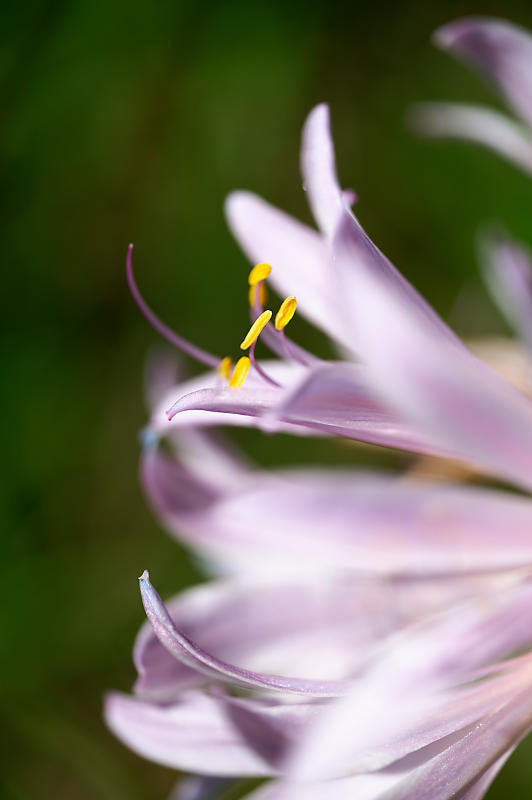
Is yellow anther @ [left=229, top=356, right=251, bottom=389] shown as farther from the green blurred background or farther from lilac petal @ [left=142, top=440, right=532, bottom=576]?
the green blurred background

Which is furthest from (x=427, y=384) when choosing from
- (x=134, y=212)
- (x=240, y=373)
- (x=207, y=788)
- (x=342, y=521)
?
(x=134, y=212)

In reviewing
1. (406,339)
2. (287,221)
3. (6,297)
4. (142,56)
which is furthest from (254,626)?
(142,56)

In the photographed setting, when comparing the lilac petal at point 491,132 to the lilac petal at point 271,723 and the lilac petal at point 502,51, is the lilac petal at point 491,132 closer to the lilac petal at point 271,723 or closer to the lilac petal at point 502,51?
the lilac petal at point 502,51

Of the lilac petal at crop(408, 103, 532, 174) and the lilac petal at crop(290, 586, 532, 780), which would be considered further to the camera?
the lilac petal at crop(408, 103, 532, 174)

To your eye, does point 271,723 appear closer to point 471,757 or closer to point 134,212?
point 471,757

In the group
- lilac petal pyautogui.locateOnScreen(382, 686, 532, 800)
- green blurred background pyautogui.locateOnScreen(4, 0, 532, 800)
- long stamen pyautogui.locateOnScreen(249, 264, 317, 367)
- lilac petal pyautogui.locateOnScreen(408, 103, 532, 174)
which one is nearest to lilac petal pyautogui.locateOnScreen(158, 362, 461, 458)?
long stamen pyautogui.locateOnScreen(249, 264, 317, 367)

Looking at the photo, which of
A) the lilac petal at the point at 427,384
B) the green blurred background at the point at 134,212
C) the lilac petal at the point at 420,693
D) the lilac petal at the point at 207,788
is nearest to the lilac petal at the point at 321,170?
the lilac petal at the point at 427,384
